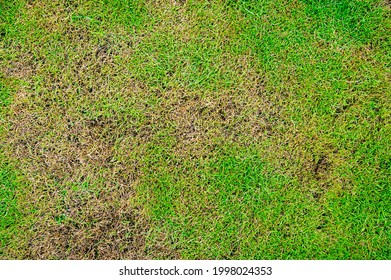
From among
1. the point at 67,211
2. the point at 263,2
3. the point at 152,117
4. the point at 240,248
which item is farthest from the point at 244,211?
the point at 263,2

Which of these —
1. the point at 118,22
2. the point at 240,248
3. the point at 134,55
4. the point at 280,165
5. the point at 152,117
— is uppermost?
the point at 118,22

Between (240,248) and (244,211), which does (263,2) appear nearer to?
(244,211)

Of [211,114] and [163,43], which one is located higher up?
[163,43]

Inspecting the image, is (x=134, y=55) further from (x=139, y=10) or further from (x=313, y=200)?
(x=313, y=200)

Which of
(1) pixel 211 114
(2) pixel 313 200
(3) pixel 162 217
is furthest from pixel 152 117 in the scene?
(2) pixel 313 200

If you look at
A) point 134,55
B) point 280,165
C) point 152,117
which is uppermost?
point 134,55

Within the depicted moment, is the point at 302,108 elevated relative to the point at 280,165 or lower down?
elevated
